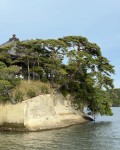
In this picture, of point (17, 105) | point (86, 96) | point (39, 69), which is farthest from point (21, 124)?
point (86, 96)

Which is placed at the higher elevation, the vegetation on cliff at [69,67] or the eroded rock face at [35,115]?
the vegetation on cliff at [69,67]

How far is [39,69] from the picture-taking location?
118ft

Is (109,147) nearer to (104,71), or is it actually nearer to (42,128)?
(42,128)

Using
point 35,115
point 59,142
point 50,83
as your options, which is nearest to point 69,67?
point 50,83

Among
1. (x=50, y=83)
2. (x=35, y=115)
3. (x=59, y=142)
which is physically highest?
(x=50, y=83)

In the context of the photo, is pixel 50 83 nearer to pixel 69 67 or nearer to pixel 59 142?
pixel 69 67

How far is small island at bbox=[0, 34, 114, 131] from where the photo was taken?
29219mm

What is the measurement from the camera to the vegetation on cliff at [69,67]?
35406 mm

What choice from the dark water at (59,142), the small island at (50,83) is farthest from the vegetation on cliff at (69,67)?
the dark water at (59,142)

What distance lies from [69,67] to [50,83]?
2.97 m

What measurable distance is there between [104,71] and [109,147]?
20315 millimetres

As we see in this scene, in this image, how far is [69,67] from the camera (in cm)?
3700

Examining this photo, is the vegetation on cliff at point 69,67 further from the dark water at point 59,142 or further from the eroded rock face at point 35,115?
the dark water at point 59,142

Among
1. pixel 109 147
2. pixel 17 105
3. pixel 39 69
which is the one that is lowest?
pixel 109 147
